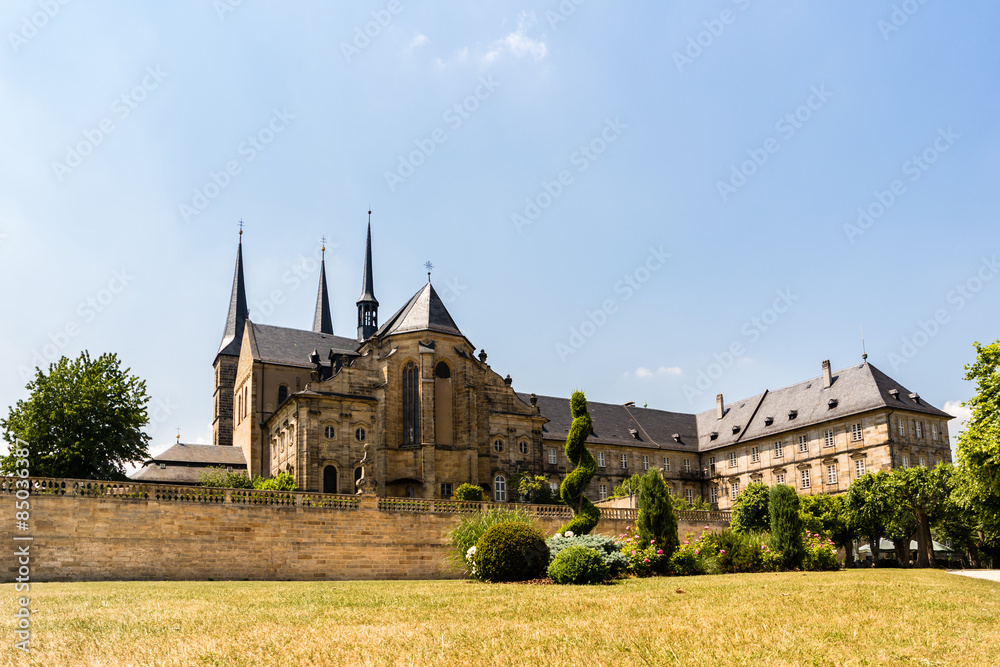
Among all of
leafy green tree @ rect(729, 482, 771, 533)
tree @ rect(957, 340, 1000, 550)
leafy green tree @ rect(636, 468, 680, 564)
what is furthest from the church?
tree @ rect(957, 340, 1000, 550)

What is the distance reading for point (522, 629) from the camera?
11.4m

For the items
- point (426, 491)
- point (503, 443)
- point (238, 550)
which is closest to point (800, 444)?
point (503, 443)

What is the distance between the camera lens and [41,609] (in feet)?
46.4

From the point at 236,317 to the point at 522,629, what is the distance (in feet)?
219

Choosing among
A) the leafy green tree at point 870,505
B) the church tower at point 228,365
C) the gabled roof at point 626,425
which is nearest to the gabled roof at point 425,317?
Result: the gabled roof at point 626,425

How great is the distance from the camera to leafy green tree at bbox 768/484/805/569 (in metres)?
31.1

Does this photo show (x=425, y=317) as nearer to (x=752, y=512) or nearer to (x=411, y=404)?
(x=411, y=404)

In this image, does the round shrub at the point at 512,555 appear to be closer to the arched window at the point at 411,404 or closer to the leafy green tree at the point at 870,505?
the arched window at the point at 411,404

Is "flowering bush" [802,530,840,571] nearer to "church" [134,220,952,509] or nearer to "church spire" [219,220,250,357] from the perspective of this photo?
"church" [134,220,952,509]

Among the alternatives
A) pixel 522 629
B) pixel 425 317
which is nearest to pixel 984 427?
pixel 522 629

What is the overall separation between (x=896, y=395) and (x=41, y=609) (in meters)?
56.5

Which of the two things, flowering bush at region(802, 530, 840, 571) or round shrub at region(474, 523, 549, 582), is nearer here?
round shrub at region(474, 523, 549, 582)

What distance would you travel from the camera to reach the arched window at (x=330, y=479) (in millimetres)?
48562

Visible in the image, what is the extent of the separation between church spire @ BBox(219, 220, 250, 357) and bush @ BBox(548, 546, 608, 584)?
179 feet
